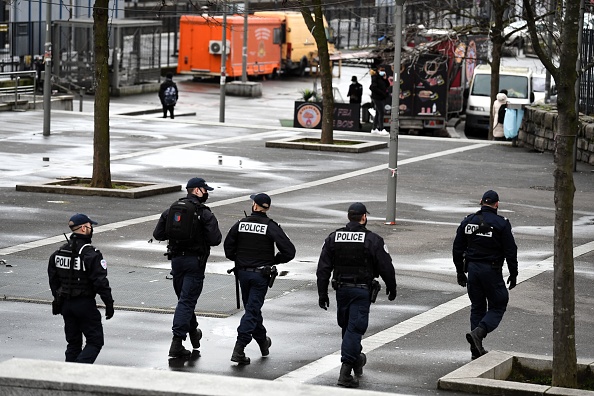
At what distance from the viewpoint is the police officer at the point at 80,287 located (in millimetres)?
10359

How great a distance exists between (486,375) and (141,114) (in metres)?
33.3

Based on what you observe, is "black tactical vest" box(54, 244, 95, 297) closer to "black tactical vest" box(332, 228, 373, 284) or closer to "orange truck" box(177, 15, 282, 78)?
"black tactical vest" box(332, 228, 373, 284)

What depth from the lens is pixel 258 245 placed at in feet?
37.6

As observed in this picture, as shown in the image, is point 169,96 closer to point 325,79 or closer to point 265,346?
point 325,79

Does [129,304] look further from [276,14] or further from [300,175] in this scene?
[276,14]

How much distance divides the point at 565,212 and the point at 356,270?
75.2 inches

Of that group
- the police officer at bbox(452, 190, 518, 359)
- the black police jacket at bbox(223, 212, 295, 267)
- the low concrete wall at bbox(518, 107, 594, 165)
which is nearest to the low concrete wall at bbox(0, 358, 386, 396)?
the black police jacket at bbox(223, 212, 295, 267)

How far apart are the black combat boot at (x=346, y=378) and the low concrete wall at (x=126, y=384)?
304 centimetres

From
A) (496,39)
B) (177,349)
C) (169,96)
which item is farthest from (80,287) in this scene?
(169,96)

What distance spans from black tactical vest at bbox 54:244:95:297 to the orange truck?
144 feet

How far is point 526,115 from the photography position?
30938mm

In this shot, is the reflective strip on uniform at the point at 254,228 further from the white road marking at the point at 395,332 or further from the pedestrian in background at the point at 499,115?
the pedestrian in background at the point at 499,115

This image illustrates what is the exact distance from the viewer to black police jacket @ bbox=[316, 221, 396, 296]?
10844 millimetres

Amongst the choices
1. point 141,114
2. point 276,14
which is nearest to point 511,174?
point 141,114
